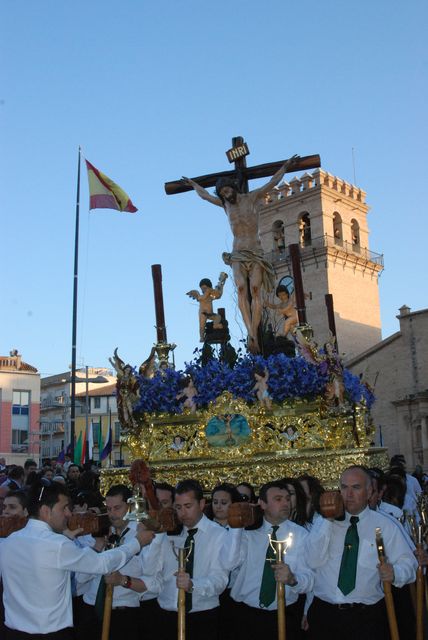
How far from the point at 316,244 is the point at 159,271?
3605 centimetres

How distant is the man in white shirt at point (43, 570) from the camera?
457 cm

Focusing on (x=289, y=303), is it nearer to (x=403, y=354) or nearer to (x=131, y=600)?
(x=131, y=600)

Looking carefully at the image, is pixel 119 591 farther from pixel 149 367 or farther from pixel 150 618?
pixel 149 367

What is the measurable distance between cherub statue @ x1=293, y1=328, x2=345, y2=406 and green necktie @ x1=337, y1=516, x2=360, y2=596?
3.72 m

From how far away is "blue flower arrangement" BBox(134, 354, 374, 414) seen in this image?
8.90 meters

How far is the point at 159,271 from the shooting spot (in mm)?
10211

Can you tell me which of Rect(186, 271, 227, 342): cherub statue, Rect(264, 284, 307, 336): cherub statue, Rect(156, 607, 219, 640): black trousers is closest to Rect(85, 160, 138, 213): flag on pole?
Rect(186, 271, 227, 342): cherub statue

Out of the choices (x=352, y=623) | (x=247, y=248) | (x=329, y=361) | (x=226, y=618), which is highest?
(x=247, y=248)

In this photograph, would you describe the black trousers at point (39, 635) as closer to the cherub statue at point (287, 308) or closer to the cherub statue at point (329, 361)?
the cherub statue at point (329, 361)

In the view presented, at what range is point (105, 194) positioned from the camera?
17.4 metres

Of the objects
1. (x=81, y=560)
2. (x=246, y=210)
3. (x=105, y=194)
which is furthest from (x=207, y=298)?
(x=105, y=194)

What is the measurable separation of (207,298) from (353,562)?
6.17m

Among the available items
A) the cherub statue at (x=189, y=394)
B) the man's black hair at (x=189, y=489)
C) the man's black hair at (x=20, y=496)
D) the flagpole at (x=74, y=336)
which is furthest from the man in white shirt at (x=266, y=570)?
the flagpole at (x=74, y=336)

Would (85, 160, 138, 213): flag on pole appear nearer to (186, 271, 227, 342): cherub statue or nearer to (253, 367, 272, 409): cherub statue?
(186, 271, 227, 342): cherub statue
